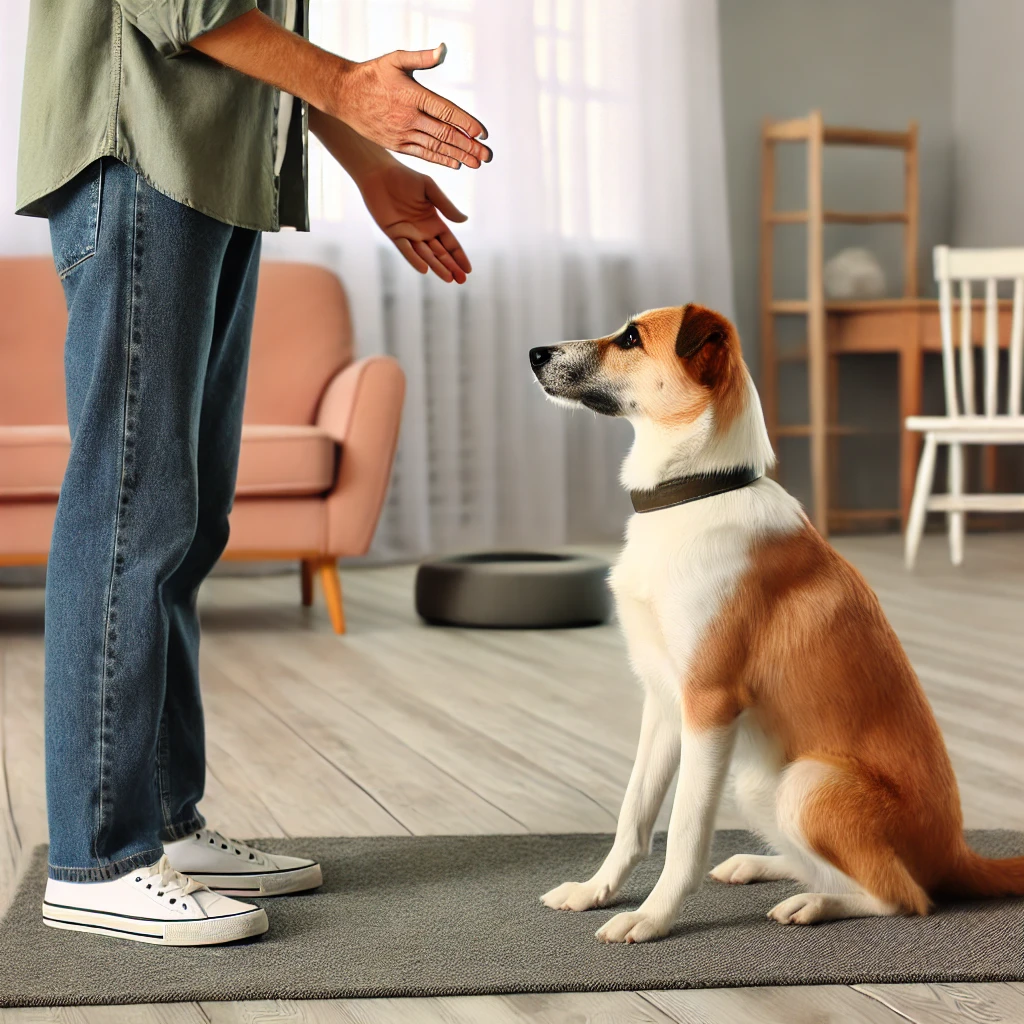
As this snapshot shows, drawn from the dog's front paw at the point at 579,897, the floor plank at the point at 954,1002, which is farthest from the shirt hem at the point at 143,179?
the floor plank at the point at 954,1002

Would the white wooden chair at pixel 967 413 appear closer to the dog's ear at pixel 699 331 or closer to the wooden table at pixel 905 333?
the wooden table at pixel 905 333

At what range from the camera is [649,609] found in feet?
4.26

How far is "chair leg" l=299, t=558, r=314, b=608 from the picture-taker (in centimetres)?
358

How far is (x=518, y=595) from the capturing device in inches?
124

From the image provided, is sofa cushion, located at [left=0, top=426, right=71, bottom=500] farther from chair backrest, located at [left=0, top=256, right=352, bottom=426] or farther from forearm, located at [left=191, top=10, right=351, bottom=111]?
forearm, located at [left=191, top=10, right=351, bottom=111]

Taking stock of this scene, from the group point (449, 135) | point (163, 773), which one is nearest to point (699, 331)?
point (449, 135)

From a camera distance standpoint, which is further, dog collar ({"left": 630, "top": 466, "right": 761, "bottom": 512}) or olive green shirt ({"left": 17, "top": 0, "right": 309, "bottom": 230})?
dog collar ({"left": 630, "top": 466, "right": 761, "bottom": 512})

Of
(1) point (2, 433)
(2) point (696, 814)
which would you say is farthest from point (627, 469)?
(1) point (2, 433)

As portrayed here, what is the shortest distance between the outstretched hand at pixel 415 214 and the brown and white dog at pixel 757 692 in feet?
0.94

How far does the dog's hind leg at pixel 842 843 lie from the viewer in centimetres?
123

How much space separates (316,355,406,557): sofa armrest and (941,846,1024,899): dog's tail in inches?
78.7

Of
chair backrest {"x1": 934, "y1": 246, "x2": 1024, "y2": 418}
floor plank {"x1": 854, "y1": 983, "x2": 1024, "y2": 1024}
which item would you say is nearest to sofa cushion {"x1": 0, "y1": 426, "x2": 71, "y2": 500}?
floor plank {"x1": 854, "y1": 983, "x2": 1024, "y2": 1024}

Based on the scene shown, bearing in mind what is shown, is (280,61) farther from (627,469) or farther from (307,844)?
(307,844)

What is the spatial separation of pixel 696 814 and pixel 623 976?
164mm
